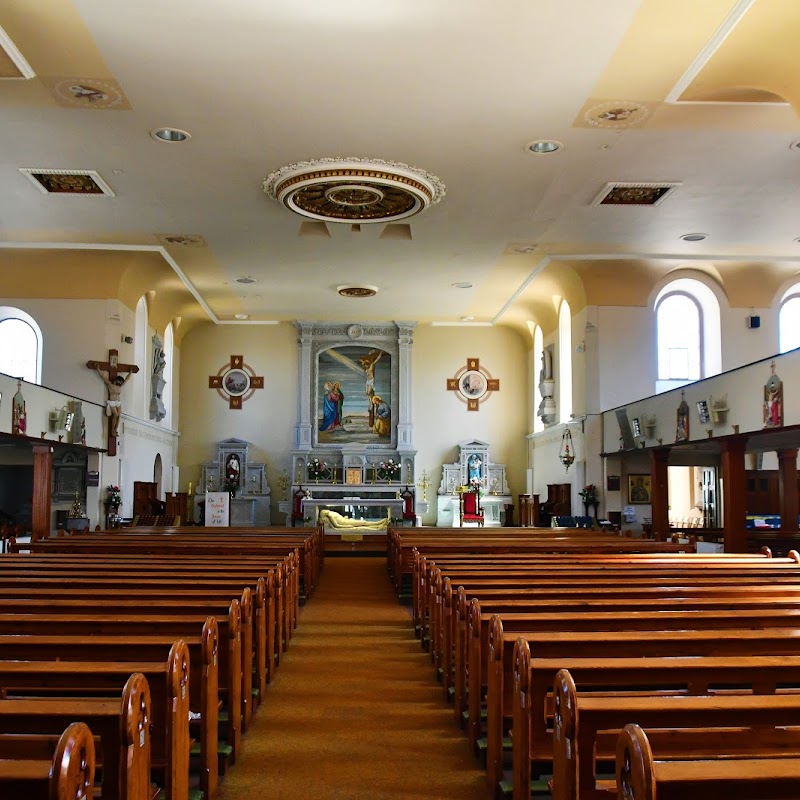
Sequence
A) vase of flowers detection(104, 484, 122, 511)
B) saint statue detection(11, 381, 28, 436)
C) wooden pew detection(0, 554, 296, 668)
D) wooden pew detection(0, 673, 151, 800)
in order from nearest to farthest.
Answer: wooden pew detection(0, 673, 151, 800)
wooden pew detection(0, 554, 296, 668)
saint statue detection(11, 381, 28, 436)
vase of flowers detection(104, 484, 122, 511)

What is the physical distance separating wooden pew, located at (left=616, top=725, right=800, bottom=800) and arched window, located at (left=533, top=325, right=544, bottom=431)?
21.6m

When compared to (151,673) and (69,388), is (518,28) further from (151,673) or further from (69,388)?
(69,388)

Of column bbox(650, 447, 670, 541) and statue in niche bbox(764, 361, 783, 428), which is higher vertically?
statue in niche bbox(764, 361, 783, 428)

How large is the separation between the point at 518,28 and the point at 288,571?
19.4ft

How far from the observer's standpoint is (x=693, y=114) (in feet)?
35.4

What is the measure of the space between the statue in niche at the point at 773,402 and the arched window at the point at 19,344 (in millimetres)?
14159

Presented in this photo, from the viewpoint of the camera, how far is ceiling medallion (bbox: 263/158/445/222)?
12586 mm

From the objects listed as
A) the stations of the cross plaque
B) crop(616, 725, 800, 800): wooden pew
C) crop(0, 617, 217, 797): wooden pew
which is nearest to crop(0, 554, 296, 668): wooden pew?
crop(0, 617, 217, 797): wooden pew

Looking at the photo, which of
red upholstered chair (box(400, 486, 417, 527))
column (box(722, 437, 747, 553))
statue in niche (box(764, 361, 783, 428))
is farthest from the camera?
red upholstered chair (box(400, 486, 417, 527))

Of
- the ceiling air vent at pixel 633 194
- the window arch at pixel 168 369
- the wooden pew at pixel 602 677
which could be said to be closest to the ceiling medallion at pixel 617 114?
the ceiling air vent at pixel 633 194

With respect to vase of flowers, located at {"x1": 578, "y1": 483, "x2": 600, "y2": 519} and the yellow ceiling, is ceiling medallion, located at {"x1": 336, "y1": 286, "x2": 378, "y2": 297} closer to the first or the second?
the yellow ceiling

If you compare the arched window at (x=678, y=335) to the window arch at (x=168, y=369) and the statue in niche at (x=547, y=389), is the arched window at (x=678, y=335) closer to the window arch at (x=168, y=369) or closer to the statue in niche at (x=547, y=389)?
the statue in niche at (x=547, y=389)

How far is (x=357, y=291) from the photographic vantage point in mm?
21234

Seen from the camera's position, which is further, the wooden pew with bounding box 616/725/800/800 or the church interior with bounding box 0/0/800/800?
the church interior with bounding box 0/0/800/800
